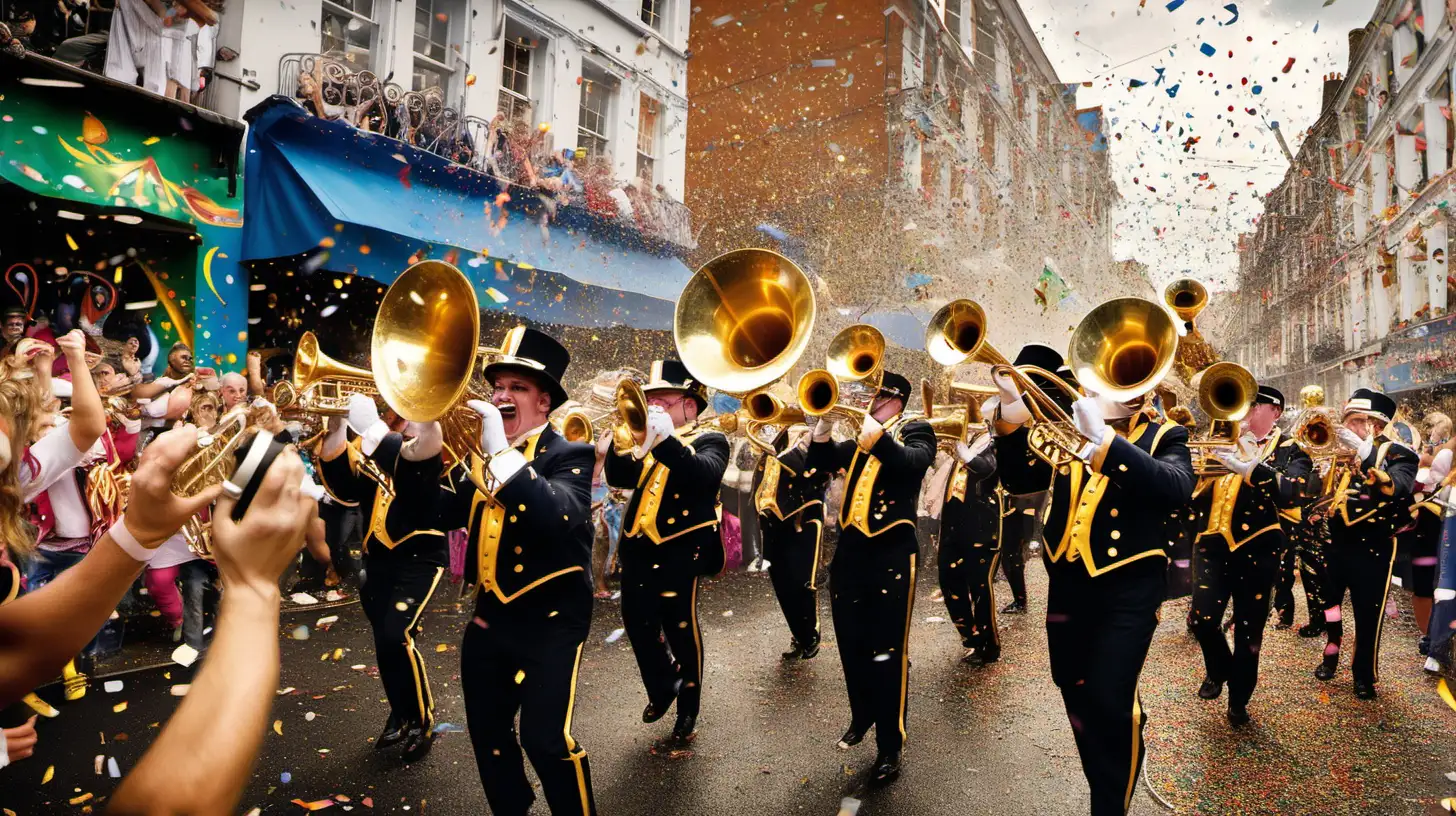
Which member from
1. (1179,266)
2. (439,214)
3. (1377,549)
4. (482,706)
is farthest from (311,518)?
(1179,266)

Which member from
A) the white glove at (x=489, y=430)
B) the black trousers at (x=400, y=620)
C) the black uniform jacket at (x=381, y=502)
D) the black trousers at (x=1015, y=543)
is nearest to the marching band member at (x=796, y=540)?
the black trousers at (x=1015, y=543)

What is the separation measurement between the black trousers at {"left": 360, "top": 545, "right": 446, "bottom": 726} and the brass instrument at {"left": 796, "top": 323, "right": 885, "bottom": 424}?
7.20ft

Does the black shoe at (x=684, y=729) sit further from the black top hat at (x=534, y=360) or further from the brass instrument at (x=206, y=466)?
the brass instrument at (x=206, y=466)

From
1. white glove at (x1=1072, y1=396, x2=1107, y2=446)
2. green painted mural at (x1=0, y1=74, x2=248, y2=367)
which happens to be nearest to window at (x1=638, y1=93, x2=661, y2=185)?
green painted mural at (x1=0, y1=74, x2=248, y2=367)

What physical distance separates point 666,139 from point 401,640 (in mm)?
13408

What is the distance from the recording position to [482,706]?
3205 millimetres

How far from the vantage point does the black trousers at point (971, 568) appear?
674 centimetres

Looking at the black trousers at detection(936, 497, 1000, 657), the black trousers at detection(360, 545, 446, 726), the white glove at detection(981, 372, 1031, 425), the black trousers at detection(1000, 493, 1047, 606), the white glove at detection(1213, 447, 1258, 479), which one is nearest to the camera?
the white glove at detection(981, 372, 1031, 425)

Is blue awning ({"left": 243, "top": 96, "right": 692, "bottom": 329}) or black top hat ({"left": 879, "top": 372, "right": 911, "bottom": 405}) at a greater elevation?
blue awning ({"left": 243, "top": 96, "right": 692, "bottom": 329})

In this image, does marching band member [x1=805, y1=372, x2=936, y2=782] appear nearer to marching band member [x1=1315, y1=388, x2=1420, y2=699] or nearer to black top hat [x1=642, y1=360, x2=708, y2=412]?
black top hat [x1=642, y1=360, x2=708, y2=412]

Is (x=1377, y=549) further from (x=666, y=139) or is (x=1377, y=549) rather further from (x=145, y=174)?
(x=666, y=139)

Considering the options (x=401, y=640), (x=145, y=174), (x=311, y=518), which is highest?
(x=145, y=174)

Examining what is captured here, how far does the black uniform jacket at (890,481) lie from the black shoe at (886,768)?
1.06m

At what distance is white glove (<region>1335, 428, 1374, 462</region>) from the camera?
6254 millimetres
